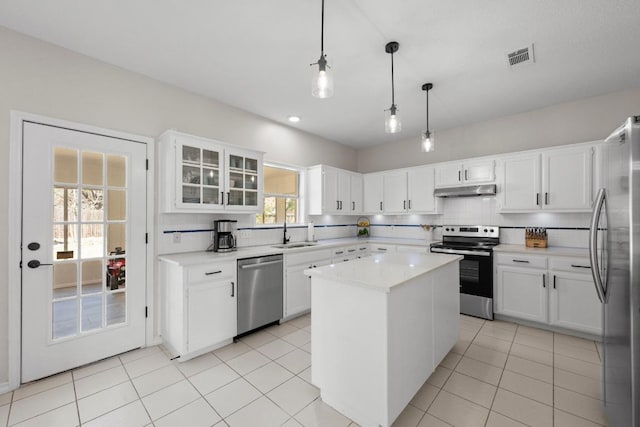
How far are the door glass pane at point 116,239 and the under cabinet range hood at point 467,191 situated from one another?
4.13 meters

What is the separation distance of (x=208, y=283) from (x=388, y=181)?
3478 millimetres

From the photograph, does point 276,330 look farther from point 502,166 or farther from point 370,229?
point 502,166

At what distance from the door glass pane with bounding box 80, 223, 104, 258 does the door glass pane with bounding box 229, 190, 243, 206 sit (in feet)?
4.05

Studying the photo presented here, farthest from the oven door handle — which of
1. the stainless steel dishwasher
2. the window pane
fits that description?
the window pane

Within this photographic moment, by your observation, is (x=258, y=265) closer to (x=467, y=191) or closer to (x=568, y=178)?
(x=467, y=191)

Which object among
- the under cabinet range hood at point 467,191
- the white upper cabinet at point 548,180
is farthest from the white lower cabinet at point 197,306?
the white upper cabinet at point 548,180

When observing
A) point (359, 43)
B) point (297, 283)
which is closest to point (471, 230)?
point (297, 283)

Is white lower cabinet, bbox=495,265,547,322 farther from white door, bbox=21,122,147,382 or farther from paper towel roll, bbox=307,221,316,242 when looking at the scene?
white door, bbox=21,122,147,382

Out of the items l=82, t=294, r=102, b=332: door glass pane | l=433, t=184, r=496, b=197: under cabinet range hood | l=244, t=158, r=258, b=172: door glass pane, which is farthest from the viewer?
l=433, t=184, r=496, b=197: under cabinet range hood

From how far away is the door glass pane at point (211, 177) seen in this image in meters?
3.03

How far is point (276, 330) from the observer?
10.6 ft

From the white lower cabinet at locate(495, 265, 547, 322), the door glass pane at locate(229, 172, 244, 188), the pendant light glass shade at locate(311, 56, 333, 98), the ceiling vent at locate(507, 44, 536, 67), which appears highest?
the ceiling vent at locate(507, 44, 536, 67)

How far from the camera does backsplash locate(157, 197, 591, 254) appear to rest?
10.2 feet

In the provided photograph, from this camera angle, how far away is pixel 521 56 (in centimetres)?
246
